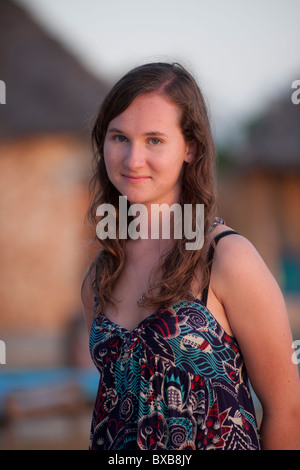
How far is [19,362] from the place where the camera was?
973cm

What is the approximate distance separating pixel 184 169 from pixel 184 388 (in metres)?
0.66

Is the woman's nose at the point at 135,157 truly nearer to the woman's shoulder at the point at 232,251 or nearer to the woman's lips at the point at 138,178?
the woman's lips at the point at 138,178

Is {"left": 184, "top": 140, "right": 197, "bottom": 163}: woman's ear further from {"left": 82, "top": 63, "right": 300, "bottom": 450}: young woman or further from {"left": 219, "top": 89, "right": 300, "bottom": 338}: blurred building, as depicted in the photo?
{"left": 219, "top": 89, "right": 300, "bottom": 338}: blurred building

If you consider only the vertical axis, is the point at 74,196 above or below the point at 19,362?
above

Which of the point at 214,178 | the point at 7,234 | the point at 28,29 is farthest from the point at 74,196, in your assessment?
the point at 214,178

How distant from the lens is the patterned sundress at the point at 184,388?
5.61 ft

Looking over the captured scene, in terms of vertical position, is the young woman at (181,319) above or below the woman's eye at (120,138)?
below

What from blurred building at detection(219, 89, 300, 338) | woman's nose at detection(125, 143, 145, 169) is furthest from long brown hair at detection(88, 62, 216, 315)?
blurred building at detection(219, 89, 300, 338)

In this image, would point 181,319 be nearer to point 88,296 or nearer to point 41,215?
point 88,296

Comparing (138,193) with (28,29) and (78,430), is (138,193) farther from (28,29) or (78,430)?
(28,29)

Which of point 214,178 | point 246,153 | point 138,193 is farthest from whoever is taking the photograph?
point 246,153

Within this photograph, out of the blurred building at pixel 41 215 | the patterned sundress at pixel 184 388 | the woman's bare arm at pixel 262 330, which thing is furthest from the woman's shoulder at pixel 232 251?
the blurred building at pixel 41 215

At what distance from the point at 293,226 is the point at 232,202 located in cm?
172

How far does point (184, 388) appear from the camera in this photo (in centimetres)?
172
